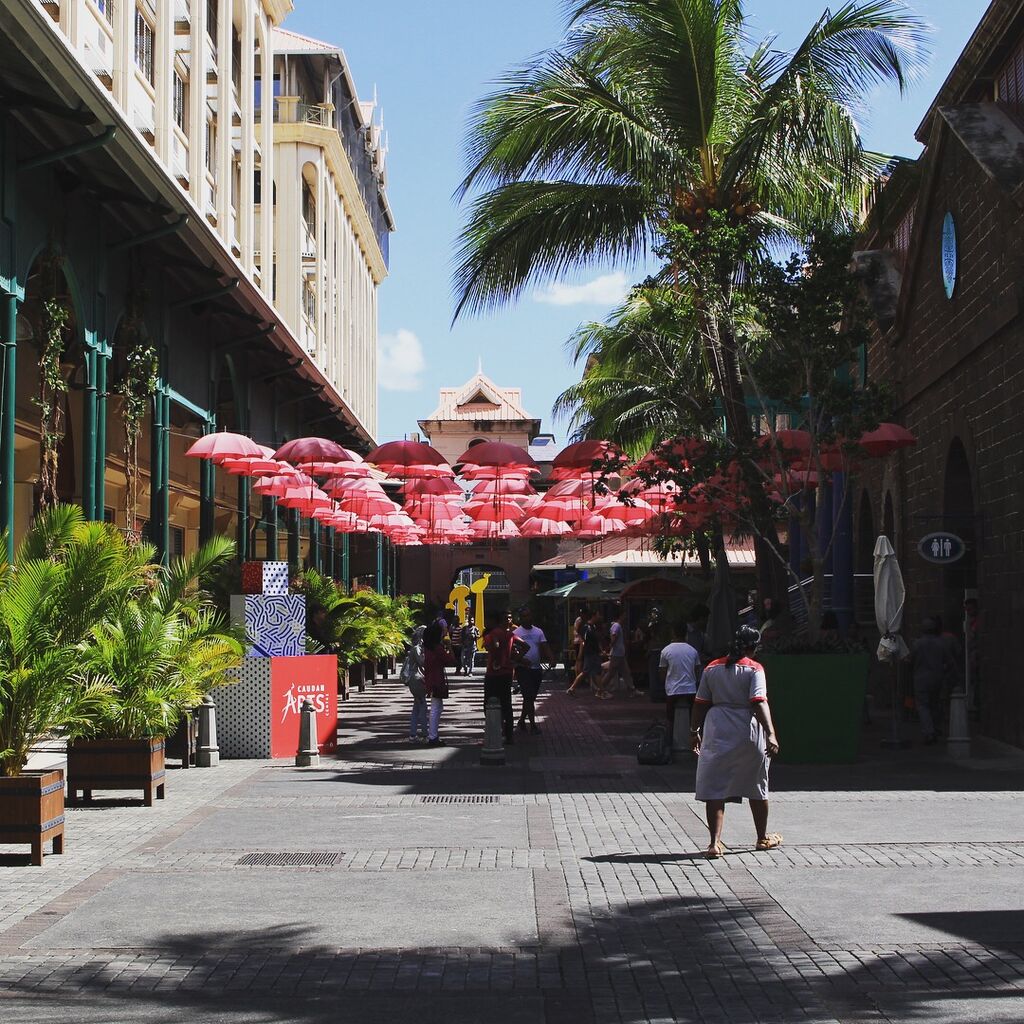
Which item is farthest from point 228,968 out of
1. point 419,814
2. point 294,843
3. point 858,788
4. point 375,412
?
point 375,412

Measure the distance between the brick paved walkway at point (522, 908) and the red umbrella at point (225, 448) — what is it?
9.40 metres

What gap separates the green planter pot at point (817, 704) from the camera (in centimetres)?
1639

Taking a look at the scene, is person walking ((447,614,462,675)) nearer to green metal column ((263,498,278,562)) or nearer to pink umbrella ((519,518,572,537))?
green metal column ((263,498,278,562))

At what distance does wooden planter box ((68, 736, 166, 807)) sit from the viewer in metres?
13.3

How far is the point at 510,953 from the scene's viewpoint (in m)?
7.38

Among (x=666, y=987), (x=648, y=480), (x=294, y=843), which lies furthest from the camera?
(x=648, y=480)

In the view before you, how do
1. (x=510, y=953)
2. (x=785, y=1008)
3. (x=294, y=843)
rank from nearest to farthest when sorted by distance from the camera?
(x=785, y=1008)
(x=510, y=953)
(x=294, y=843)

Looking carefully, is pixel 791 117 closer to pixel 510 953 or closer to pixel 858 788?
pixel 858 788

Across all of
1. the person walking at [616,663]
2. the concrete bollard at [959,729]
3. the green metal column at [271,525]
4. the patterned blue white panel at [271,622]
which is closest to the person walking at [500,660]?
the patterned blue white panel at [271,622]

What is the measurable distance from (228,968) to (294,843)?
411 cm

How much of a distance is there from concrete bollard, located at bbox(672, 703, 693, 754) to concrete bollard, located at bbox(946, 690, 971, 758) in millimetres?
2860

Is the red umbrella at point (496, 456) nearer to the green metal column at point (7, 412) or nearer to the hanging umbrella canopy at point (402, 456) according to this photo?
the hanging umbrella canopy at point (402, 456)

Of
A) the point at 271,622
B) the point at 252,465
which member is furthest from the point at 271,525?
the point at 271,622

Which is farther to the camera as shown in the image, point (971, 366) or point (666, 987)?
point (971, 366)
